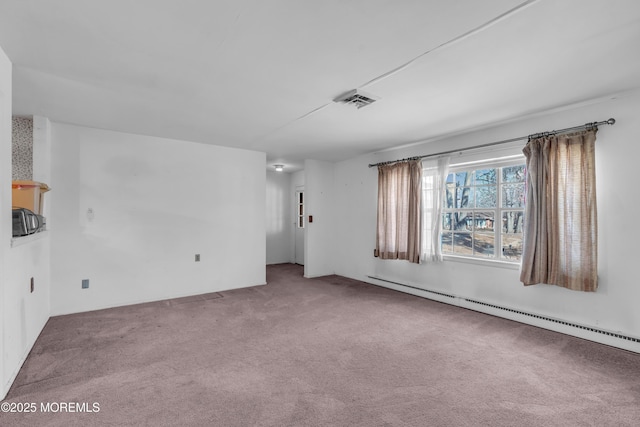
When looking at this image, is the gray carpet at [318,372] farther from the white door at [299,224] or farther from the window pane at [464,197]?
the white door at [299,224]

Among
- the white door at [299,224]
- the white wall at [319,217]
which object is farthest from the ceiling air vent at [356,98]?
the white door at [299,224]

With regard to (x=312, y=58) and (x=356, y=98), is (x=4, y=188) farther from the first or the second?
(x=356, y=98)

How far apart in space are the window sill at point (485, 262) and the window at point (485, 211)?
7 cm

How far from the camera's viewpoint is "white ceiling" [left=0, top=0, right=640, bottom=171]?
1675 millimetres

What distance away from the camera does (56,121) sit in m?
3.66

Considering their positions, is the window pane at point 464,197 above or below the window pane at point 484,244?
above

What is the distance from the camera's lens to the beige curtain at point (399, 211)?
14.8ft

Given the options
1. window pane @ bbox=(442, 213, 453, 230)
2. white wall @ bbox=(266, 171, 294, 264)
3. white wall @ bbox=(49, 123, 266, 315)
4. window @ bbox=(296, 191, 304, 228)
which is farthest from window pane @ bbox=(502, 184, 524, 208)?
white wall @ bbox=(266, 171, 294, 264)

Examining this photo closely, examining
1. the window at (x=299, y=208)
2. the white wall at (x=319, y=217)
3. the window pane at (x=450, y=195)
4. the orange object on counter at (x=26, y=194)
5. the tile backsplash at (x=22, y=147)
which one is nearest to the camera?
the orange object on counter at (x=26, y=194)

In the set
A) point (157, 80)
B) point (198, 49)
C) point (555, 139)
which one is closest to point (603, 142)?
point (555, 139)

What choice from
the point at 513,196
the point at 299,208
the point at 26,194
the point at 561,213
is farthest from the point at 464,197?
the point at 26,194

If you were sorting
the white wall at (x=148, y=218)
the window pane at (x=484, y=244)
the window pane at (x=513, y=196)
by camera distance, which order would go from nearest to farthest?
the window pane at (x=513, y=196), the white wall at (x=148, y=218), the window pane at (x=484, y=244)

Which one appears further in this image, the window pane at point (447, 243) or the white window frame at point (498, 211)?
the window pane at point (447, 243)

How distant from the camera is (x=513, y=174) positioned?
3674 mm
